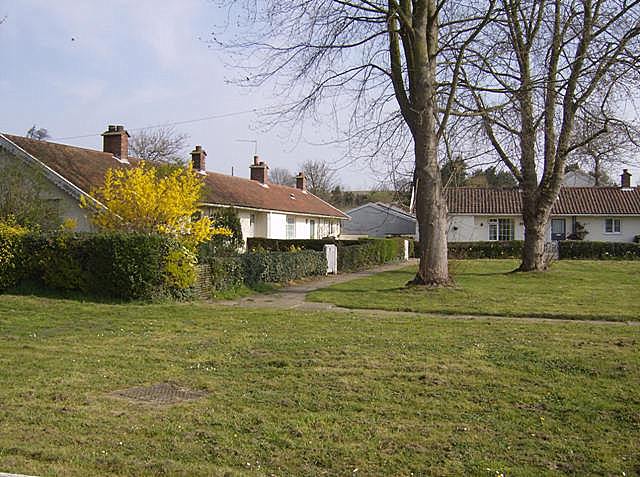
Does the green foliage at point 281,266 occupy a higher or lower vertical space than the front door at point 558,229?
lower

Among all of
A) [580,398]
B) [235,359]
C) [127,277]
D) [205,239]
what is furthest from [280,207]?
[580,398]

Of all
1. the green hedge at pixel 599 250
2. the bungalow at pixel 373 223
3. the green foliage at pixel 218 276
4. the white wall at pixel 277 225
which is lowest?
the green foliage at pixel 218 276

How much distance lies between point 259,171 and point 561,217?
77.9 ft

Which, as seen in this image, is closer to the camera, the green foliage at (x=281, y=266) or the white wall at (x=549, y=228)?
the green foliage at (x=281, y=266)

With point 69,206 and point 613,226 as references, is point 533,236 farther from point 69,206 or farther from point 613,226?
point 613,226

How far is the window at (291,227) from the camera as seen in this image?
142 ft

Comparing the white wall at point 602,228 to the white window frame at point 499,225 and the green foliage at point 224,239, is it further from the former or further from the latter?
the green foliage at point 224,239

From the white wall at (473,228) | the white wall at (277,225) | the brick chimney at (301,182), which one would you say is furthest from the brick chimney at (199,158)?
the white wall at (473,228)

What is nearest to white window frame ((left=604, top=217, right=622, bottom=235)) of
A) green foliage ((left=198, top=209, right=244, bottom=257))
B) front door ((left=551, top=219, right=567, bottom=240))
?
front door ((left=551, top=219, right=567, bottom=240))

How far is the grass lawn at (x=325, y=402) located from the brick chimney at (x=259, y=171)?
34593mm

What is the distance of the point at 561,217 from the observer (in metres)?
50.1

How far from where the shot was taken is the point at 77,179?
25.0m

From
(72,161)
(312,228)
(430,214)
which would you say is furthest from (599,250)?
(72,161)

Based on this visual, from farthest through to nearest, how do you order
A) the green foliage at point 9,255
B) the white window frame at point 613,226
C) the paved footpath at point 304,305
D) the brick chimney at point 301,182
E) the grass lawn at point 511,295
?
1. the brick chimney at point 301,182
2. the white window frame at point 613,226
3. the green foliage at point 9,255
4. the grass lawn at point 511,295
5. the paved footpath at point 304,305
